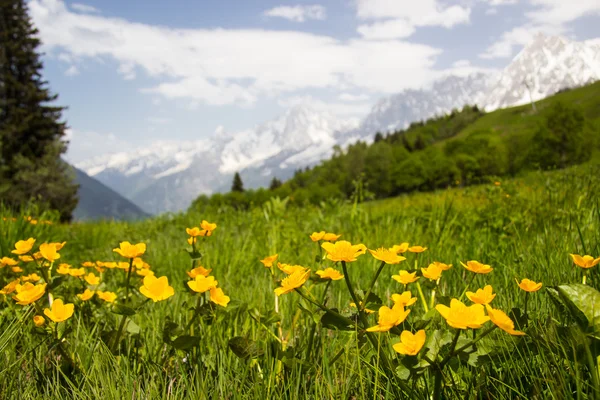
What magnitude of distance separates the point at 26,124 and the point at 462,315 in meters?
37.7

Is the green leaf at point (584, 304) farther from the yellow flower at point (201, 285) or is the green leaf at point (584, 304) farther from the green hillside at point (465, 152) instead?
the green hillside at point (465, 152)

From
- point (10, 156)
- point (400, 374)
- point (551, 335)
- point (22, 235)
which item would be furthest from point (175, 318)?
point (10, 156)

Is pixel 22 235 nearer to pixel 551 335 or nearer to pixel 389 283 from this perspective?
pixel 389 283

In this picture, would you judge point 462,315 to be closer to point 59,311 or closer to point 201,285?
point 201,285

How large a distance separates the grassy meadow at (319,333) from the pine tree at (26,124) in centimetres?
2910

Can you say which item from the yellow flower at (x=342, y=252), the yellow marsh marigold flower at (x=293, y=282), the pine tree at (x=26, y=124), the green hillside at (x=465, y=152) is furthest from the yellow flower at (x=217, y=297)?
the pine tree at (x=26, y=124)

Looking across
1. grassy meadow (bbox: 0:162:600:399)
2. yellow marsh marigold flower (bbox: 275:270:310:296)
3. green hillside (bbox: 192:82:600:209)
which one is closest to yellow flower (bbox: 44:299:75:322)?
grassy meadow (bbox: 0:162:600:399)

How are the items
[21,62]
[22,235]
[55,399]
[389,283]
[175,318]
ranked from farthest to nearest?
[21,62] < [22,235] < [389,283] < [175,318] < [55,399]

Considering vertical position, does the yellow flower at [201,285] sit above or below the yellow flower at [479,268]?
above

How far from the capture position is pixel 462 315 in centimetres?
91

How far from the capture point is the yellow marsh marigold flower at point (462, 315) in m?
0.88

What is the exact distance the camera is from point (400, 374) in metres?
1.06

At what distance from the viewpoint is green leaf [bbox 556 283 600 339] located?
1027 millimetres

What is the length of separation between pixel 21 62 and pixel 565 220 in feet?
134
